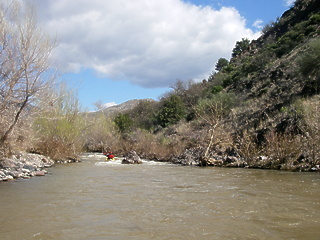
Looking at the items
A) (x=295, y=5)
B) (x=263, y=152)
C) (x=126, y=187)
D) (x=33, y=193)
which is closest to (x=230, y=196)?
(x=126, y=187)

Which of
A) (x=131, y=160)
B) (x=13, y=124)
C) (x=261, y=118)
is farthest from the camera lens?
(x=261, y=118)

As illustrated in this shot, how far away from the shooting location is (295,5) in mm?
51312

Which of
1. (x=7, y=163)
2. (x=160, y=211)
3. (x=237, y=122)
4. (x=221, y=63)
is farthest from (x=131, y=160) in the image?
(x=221, y=63)

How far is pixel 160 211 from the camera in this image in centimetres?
685

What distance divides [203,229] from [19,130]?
1159cm

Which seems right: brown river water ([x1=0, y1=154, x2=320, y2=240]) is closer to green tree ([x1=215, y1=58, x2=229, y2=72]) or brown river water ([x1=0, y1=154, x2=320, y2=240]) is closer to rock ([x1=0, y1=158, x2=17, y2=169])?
rock ([x1=0, y1=158, x2=17, y2=169])

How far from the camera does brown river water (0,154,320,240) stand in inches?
209

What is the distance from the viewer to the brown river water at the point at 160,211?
530 cm

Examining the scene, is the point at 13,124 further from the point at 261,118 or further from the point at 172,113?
the point at 172,113

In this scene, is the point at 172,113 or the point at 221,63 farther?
the point at 221,63

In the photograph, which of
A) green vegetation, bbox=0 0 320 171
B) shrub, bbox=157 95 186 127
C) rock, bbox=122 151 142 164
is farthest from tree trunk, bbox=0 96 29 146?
shrub, bbox=157 95 186 127

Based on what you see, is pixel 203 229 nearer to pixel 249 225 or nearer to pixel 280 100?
pixel 249 225

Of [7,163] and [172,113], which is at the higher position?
[172,113]

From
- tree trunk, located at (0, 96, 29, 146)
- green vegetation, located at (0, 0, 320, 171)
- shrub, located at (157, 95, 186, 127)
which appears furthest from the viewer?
shrub, located at (157, 95, 186, 127)
